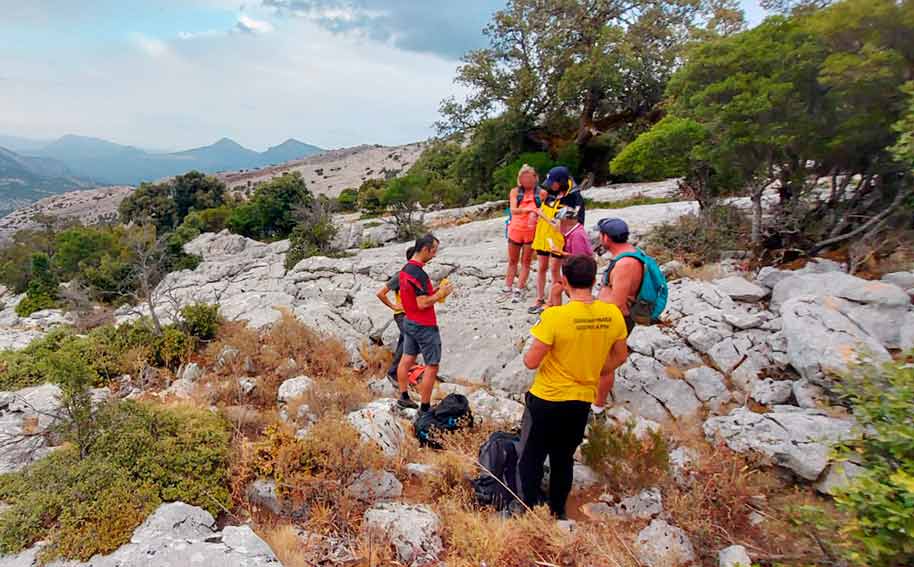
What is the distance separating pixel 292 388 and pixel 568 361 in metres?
3.61

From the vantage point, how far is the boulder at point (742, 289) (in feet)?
20.1

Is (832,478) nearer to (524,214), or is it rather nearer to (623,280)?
(623,280)

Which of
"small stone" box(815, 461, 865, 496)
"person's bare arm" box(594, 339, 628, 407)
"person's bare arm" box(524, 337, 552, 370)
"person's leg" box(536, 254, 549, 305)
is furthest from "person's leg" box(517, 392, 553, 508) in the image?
"person's leg" box(536, 254, 549, 305)

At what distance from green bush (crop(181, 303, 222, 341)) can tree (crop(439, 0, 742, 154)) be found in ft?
59.9

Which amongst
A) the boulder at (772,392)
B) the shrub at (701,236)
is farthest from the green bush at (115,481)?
the shrub at (701,236)

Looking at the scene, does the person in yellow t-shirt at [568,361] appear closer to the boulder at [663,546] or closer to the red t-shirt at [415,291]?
the boulder at [663,546]

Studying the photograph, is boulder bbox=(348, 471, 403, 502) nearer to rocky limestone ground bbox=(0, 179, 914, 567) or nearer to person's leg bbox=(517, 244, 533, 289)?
rocky limestone ground bbox=(0, 179, 914, 567)

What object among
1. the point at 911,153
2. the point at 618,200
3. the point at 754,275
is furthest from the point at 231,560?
the point at 618,200

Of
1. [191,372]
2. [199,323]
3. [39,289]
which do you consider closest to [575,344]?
[191,372]

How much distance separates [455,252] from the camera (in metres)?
10.6

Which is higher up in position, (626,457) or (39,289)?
(626,457)

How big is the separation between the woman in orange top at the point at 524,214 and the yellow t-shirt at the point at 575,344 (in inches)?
110

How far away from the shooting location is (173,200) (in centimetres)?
3819

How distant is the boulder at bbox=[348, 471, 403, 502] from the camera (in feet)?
11.9
